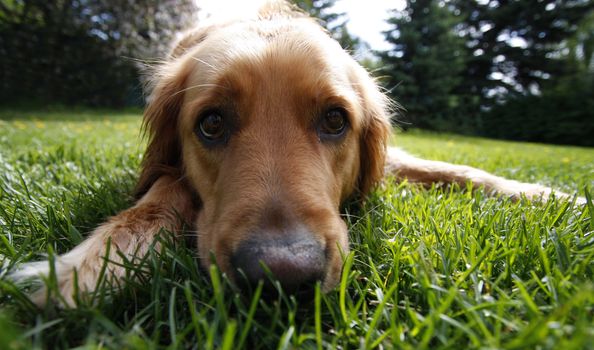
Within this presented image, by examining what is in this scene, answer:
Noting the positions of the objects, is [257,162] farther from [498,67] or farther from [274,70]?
[498,67]

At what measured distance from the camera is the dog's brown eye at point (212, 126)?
7.00 ft

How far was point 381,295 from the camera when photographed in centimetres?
130

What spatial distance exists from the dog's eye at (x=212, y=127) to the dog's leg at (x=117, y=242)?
400 mm

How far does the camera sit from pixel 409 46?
21.9 meters

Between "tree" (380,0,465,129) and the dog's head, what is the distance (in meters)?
20.1

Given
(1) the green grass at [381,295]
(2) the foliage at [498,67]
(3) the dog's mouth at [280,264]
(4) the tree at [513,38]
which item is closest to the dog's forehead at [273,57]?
(1) the green grass at [381,295]

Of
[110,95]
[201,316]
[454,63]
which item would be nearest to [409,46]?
[454,63]

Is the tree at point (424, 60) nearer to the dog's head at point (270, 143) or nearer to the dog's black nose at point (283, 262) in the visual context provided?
the dog's head at point (270, 143)

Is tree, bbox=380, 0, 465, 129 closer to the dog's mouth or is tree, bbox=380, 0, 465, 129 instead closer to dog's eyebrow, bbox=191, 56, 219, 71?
dog's eyebrow, bbox=191, 56, 219, 71

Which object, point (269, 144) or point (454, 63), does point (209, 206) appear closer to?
point (269, 144)

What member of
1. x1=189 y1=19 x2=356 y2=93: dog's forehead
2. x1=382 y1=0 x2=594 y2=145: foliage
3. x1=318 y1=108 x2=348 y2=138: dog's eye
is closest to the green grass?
x1=318 y1=108 x2=348 y2=138: dog's eye

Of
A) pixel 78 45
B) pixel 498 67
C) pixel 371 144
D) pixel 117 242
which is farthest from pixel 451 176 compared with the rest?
pixel 498 67

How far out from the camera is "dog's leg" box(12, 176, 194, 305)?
1.34m

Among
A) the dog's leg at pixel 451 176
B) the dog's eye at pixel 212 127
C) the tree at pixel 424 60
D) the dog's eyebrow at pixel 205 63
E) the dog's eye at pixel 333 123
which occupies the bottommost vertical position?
the dog's leg at pixel 451 176
